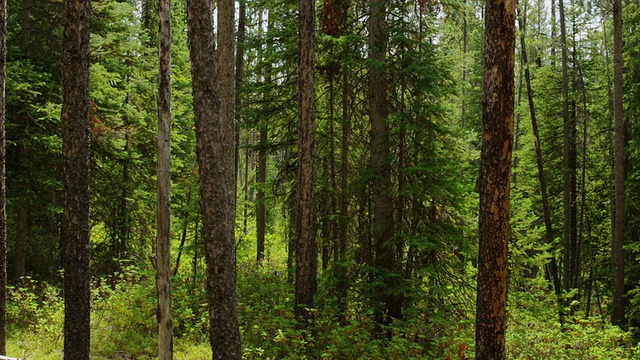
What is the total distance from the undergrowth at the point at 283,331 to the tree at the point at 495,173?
2.96 metres

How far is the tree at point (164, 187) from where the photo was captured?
9781 mm

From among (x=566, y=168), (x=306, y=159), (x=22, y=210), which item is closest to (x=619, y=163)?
(x=566, y=168)

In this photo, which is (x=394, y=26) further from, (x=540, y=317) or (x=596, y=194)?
(x=596, y=194)

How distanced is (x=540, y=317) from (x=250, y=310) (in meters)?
7.95

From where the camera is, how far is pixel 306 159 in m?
11.7

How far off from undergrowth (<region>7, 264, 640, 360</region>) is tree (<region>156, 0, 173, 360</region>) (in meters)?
1.83

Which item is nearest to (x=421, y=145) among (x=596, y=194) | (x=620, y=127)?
(x=620, y=127)

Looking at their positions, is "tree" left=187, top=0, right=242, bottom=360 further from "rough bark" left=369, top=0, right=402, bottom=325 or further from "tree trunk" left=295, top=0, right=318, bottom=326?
"rough bark" left=369, top=0, right=402, bottom=325

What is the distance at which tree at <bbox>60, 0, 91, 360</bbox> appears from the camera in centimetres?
871

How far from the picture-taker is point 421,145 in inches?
500

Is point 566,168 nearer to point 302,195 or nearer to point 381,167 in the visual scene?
point 381,167

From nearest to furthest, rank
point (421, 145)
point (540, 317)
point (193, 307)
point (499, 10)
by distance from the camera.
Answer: point (499, 10) → point (421, 145) → point (540, 317) → point (193, 307)

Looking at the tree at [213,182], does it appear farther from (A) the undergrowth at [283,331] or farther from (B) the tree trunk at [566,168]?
(B) the tree trunk at [566,168]

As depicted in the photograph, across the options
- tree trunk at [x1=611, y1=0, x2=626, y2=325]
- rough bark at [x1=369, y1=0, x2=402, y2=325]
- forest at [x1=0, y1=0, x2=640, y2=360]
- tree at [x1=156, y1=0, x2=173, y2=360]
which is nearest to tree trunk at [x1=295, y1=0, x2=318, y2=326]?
forest at [x1=0, y1=0, x2=640, y2=360]
